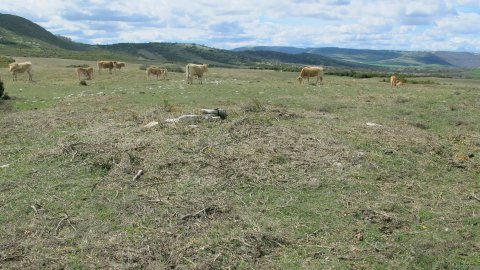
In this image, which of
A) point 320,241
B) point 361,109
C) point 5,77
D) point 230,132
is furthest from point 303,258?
point 5,77

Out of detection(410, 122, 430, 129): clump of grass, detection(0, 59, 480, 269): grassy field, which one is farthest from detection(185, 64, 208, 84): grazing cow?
detection(410, 122, 430, 129): clump of grass

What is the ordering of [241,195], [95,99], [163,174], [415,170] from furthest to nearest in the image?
[95,99], [415,170], [163,174], [241,195]

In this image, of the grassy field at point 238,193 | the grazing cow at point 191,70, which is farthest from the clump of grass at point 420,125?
the grazing cow at point 191,70

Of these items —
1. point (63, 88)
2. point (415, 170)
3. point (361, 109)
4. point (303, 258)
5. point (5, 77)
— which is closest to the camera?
point (303, 258)

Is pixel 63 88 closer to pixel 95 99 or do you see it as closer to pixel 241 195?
pixel 95 99

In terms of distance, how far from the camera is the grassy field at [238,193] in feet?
21.6

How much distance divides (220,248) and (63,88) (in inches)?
872

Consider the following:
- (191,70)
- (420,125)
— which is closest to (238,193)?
(420,125)

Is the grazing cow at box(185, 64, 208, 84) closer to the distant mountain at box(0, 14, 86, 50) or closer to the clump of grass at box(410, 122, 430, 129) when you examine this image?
the clump of grass at box(410, 122, 430, 129)

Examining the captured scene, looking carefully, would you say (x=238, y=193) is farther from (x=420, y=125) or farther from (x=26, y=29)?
(x=26, y=29)

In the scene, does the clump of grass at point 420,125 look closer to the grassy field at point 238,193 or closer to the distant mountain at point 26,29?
the grassy field at point 238,193

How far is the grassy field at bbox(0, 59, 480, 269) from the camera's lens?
6594mm

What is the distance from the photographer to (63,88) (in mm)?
26125

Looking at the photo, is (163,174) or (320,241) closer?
(320,241)
